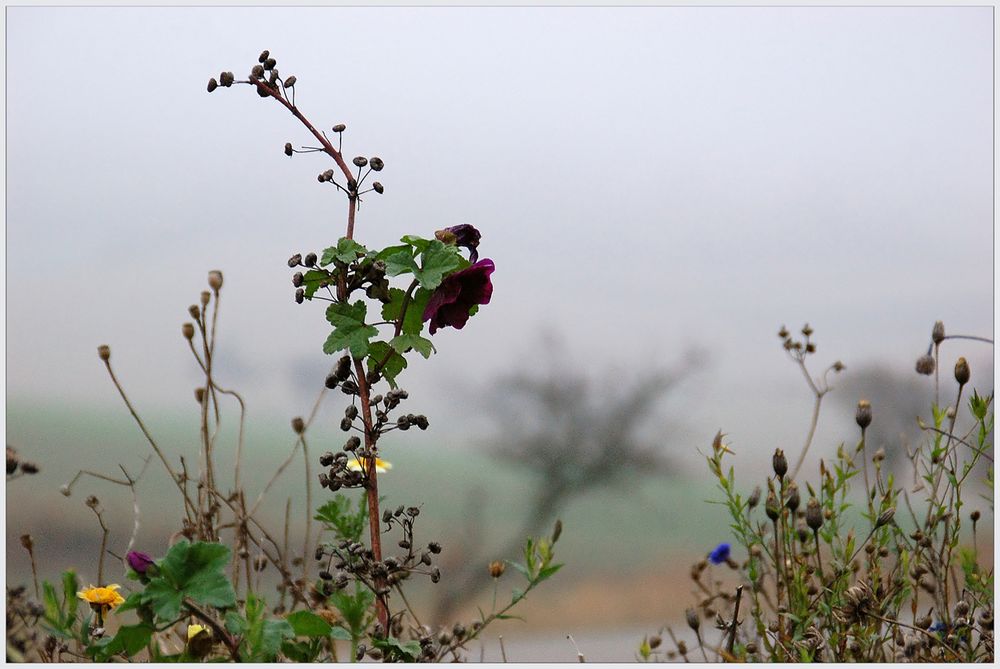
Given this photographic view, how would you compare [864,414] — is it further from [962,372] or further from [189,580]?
[189,580]

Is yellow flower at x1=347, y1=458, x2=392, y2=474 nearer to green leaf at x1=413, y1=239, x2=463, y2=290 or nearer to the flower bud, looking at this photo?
green leaf at x1=413, y1=239, x2=463, y2=290

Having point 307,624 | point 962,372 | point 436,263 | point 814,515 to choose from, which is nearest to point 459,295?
point 436,263

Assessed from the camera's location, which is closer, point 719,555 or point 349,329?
point 349,329

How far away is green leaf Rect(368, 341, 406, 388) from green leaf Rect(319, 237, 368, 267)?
0.07 metres

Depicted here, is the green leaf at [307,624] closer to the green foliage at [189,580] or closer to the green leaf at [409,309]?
the green foliage at [189,580]

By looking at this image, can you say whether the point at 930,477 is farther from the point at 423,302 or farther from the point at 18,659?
the point at 18,659

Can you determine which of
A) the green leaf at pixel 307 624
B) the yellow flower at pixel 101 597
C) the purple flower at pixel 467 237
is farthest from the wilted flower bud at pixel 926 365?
the yellow flower at pixel 101 597

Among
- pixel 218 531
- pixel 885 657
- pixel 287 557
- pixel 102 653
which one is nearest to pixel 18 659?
pixel 102 653

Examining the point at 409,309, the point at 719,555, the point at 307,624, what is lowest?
the point at 307,624

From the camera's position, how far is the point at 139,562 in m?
0.52

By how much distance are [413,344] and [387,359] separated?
0.14 ft

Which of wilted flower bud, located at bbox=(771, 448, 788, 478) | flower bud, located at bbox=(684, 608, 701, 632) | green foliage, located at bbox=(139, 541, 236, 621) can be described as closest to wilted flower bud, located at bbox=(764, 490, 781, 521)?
wilted flower bud, located at bbox=(771, 448, 788, 478)

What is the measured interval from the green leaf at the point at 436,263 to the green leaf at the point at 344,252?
0.04 m

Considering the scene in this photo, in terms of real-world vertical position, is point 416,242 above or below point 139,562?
above
